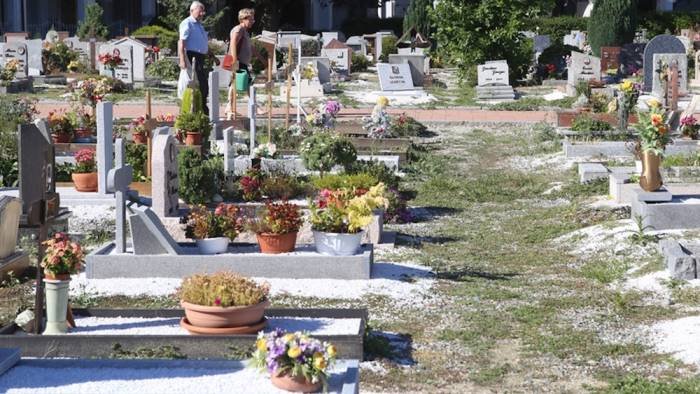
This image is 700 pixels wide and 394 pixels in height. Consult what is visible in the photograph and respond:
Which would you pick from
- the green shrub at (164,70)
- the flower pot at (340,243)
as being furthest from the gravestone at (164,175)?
the green shrub at (164,70)

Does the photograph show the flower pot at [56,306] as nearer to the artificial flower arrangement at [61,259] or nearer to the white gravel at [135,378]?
the artificial flower arrangement at [61,259]

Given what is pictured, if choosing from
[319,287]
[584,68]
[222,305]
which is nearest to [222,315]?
[222,305]

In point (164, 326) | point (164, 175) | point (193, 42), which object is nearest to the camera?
point (164, 326)

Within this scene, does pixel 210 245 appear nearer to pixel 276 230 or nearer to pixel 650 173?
pixel 276 230

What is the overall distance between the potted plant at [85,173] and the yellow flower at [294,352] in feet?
27.3

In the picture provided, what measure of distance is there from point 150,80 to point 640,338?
2396cm

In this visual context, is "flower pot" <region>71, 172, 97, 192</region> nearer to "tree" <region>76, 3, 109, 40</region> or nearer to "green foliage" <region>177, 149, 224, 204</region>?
"green foliage" <region>177, 149, 224, 204</region>

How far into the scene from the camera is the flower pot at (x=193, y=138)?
55.7ft

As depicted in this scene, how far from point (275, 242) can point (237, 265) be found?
469 millimetres

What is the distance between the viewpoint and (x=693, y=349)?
9.47 meters

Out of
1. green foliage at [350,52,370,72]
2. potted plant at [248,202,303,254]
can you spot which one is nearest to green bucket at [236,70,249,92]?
potted plant at [248,202,303,254]

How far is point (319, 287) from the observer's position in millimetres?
11531

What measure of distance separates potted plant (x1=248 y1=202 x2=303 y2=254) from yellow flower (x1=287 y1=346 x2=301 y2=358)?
172 inches

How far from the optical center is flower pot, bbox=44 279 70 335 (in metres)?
9.55
